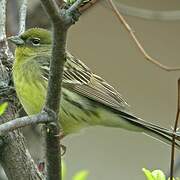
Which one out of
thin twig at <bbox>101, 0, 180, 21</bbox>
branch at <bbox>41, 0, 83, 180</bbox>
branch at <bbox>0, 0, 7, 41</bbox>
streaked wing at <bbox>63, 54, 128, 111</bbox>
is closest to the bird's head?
streaked wing at <bbox>63, 54, 128, 111</bbox>

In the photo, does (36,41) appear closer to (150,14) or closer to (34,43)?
(34,43)

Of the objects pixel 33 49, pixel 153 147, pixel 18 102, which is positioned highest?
pixel 33 49

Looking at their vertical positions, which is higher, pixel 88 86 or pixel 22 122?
pixel 88 86

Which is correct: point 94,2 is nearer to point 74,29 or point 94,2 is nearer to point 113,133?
point 74,29

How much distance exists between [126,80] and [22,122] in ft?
18.4

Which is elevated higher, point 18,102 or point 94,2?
point 94,2

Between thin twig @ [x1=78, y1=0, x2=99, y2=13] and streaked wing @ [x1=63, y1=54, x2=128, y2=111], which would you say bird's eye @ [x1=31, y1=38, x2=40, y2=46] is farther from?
thin twig @ [x1=78, y1=0, x2=99, y2=13]

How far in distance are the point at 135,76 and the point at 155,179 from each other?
5.22 m

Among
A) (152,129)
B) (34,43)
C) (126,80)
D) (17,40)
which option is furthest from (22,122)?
(126,80)

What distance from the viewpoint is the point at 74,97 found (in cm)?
431

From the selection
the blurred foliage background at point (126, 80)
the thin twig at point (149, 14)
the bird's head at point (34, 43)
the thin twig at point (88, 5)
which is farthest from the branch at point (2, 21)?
the blurred foliage background at point (126, 80)

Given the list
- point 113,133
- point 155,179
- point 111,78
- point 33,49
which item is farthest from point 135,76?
point 155,179

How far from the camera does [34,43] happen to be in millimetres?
4719

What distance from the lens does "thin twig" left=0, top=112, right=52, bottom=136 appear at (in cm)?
278
